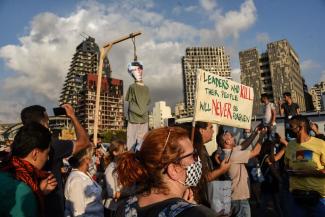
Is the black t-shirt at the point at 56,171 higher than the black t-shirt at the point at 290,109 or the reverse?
the reverse

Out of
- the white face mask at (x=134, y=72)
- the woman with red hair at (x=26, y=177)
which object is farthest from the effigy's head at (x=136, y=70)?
the woman with red hair at (x=26, y=177)

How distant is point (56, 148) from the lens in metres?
3.76

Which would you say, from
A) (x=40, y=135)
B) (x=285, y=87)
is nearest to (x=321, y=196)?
(x=40, y=135)

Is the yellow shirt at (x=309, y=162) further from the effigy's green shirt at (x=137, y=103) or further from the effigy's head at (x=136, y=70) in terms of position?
the effigy's head at (x=136, y=70)

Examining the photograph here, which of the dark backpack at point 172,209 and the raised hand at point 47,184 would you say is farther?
the raised hand at point 47,184

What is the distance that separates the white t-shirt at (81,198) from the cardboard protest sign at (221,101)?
64.7 inches

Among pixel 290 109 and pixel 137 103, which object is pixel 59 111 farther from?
pixel 290 109

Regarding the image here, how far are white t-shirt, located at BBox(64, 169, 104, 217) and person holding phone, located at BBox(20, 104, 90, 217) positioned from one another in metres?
0.68

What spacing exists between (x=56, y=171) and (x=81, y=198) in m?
0.80

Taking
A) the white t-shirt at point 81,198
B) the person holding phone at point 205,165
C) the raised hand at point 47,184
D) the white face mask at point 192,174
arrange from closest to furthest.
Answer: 1. the white face mask at point 192,174
2. the person holding phone at point 205,165
3. the raised hand at point 47,184
4. the white t-shirt at point 81,198

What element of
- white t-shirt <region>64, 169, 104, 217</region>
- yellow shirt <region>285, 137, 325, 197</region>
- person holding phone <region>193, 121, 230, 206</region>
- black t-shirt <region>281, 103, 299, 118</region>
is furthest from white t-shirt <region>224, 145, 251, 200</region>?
black t-shirt <region>281, 103, 299, 118</region>

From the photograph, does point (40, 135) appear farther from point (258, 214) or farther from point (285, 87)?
point (285, 87)

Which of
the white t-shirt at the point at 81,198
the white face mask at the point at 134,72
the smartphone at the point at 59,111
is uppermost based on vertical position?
the white face mask at the point at 134,72

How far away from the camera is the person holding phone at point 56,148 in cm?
340
